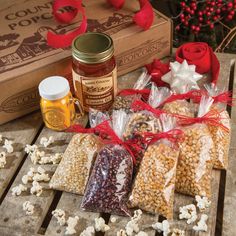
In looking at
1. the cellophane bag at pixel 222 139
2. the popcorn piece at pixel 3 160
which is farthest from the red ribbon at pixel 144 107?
the popcorn piece at pixel 3 160

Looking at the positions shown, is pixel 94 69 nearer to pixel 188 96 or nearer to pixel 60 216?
pixel 188 96

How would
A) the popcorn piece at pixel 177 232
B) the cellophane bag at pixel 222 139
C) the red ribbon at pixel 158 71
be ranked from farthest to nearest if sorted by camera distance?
the red ribbon at pixel 158 71, the cellophane bag at pixel 222 139, the popcorn piece at pixel 177 232

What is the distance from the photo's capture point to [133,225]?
36.1 inches

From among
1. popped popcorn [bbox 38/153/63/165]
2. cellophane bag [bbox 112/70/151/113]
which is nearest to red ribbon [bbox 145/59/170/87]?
cellophane bag [bbox 112/70/151/113]

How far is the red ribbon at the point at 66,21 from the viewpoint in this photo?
119 centimetres

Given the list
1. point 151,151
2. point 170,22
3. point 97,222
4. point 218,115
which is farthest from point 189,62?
point 97,222

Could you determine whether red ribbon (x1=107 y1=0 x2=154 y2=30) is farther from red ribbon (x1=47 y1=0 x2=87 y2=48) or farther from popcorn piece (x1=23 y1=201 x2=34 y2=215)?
popcorn piece (x1=23 y1=201 x2=34 y2=215)

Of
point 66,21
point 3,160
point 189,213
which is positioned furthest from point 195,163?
point 66,21

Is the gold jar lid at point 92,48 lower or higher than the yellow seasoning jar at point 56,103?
higher

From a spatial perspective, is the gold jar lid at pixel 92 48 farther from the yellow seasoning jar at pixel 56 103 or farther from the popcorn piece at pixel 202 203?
the popcorn piece at pixel 202 203

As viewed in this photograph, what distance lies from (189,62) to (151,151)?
40cm

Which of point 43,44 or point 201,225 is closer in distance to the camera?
point 201,225

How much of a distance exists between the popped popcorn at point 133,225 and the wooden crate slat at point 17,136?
0.31 meters

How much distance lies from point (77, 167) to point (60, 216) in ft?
0.36
